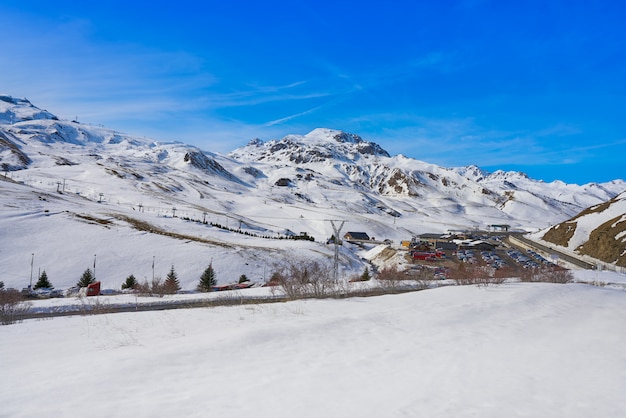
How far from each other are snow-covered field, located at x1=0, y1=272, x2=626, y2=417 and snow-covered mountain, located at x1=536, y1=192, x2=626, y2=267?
5622cm

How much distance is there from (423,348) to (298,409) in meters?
6.31

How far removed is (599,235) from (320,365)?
7952 centimetres

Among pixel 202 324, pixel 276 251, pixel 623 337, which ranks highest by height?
pixel 276 251

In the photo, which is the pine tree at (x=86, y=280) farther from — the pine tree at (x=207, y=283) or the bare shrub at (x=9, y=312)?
the bare shrub at (x=9, y=312)

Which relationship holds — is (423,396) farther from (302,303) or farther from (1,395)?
(302,303)

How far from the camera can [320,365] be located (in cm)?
1067

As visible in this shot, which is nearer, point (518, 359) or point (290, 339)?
point (518, 359)

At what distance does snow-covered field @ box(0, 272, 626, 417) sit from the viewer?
7988mm

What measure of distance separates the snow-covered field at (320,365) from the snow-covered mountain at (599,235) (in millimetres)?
56221

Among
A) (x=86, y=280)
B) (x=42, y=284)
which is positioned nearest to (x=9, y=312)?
(x=86, y=280)

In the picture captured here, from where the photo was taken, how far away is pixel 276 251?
63.9 metres

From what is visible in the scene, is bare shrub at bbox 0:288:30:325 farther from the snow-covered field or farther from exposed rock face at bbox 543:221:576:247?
exposed rock face at bbox 543:221:576:247

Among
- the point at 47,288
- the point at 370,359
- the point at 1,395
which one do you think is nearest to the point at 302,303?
the point at 370,359

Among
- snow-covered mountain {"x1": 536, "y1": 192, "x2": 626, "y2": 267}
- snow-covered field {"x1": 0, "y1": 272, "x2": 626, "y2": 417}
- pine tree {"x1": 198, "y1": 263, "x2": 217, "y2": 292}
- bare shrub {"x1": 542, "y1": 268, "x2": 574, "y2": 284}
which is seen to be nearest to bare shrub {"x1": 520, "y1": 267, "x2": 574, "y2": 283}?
bare shrub {"x1": 542, "y1": 268, "x2": 574, "y2": 284}
